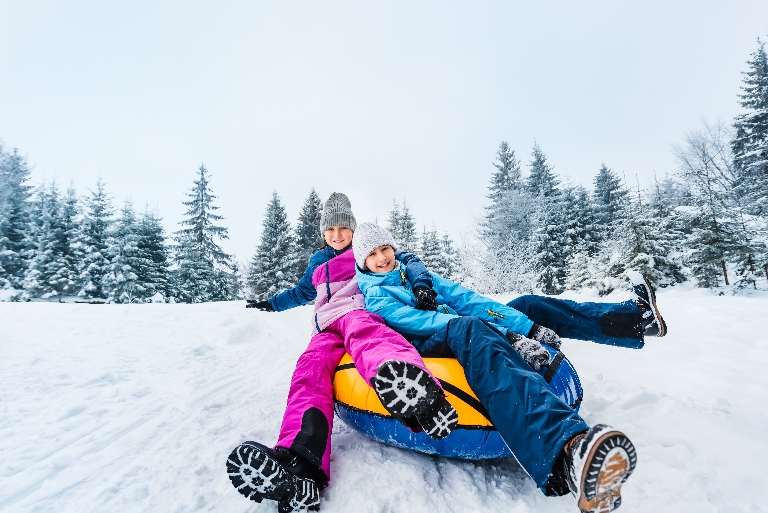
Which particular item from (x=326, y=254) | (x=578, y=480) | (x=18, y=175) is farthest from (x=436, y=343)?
(x=18, y=175)

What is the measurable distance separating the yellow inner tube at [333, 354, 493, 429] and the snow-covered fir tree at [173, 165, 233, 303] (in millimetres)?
21040

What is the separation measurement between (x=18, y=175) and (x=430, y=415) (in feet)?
107

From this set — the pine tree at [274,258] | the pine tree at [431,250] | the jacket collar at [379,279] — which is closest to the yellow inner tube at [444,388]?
the jacket collar at [379,279]

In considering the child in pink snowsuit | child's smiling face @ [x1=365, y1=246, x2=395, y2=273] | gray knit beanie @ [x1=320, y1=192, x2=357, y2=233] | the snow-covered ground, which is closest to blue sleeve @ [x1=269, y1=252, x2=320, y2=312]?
gray knit beanie @ [x1=320, y1=192, x2=357, y2=233]

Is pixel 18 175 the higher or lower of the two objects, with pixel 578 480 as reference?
higher

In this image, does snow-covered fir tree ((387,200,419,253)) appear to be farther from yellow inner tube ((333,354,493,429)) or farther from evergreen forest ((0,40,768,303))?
yellow inner tube ((333,354,493,429))

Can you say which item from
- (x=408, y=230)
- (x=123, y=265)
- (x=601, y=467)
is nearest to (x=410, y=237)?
(x=408, y=230)

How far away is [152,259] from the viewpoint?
20.3 m

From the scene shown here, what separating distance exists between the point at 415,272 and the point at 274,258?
21.0m

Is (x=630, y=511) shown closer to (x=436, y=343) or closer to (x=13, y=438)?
(x=436, y=343)

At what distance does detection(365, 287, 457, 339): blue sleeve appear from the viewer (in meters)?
2.07

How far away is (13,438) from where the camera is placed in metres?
1.88

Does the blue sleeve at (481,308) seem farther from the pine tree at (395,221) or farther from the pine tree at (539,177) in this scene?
the pine tree at (539,177)

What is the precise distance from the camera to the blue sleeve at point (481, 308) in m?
2.27
